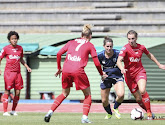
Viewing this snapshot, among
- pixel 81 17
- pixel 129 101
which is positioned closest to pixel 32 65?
pixel 129 101

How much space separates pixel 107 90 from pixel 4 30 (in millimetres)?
20760

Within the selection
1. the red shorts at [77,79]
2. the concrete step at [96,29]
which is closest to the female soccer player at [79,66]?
the red shorts at [77,79]

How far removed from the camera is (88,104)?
12.0 meters

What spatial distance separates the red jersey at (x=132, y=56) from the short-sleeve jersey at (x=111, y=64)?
0.40 metres

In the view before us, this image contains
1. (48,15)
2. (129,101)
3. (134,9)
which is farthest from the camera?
(48,15)

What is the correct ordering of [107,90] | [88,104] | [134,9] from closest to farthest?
[88,104], [107,90], [134,9]

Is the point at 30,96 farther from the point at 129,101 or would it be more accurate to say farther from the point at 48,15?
the point at 48,15

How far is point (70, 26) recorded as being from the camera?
32.9 metres

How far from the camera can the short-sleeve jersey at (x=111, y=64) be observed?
1400 cm

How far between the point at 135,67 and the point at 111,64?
686 mm

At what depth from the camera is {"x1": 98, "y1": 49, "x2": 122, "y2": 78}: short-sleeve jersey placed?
14000mm

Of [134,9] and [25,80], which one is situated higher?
[134,9]

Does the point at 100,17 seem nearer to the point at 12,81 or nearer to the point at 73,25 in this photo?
the point at 73,25

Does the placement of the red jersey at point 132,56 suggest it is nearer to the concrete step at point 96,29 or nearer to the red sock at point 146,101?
the red sock at point 146,101
